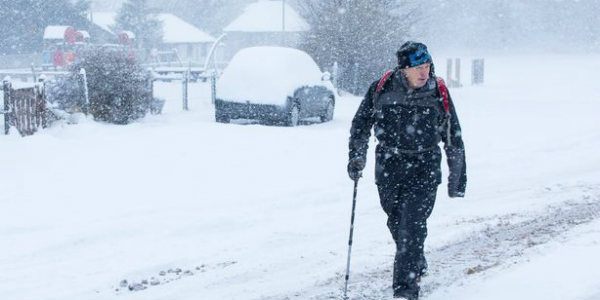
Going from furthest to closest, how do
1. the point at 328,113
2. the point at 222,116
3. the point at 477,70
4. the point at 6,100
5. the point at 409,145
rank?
the point at 477,70 < the point at 328,113 < the point at 222,116 < the point at 6,100 < the point at 409,145

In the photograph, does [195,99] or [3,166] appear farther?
[195,99]

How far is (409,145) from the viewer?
17.2 ft

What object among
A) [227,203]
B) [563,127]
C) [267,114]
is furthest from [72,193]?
[563,127]

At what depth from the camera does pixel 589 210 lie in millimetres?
8500

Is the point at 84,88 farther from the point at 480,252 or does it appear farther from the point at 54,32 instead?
the point at 54,32

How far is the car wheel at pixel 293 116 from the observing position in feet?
55.3

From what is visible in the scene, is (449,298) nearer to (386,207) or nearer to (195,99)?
(386,207)

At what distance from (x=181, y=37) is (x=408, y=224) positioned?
61270 millimetres

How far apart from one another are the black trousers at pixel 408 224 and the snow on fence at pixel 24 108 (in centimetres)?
1068

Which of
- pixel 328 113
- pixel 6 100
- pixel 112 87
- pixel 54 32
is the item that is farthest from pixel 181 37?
pixel 6 100

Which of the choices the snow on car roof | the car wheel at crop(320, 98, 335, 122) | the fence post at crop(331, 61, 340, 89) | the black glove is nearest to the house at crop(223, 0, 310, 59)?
the fence post at crop(331, 61, 340, 89)

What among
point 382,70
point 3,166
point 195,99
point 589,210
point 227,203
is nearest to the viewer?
point 589,210

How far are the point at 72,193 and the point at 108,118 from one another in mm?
7632

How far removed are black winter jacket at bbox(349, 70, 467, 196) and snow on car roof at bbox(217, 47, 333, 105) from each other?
11413mm
